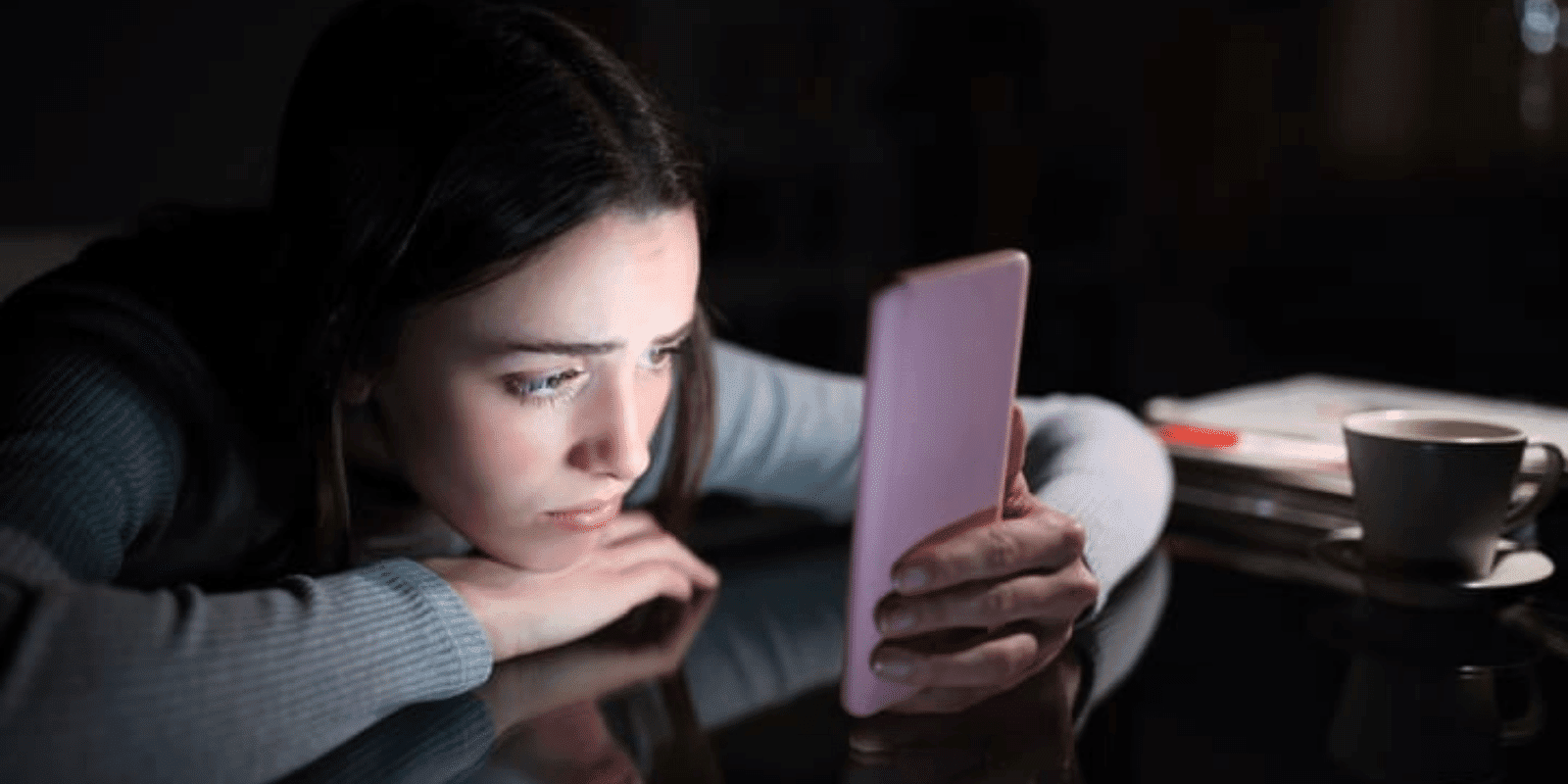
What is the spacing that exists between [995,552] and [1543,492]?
0.43 meters

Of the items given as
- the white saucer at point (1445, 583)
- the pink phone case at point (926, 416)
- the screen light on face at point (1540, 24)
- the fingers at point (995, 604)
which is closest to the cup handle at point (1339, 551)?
the white saucer at point (1445, 583)

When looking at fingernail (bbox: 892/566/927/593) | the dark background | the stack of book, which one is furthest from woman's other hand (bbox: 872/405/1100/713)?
the dark background

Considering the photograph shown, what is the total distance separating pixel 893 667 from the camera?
2.12 feet

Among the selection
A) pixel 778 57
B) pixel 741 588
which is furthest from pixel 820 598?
pixel 778 57

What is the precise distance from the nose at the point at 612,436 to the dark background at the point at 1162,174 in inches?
43.4

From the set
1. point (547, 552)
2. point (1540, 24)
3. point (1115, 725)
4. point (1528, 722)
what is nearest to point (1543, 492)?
point (1528, 722)

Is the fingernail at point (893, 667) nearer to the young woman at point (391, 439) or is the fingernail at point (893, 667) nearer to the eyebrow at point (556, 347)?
the young woman at point (391, 439)

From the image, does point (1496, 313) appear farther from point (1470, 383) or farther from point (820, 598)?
point (820, 598)

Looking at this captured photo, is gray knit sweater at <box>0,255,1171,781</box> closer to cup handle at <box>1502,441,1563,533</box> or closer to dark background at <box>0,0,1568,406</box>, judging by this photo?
cup handle at <box>1502,441,1563,533</box>

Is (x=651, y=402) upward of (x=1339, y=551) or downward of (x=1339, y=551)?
upward

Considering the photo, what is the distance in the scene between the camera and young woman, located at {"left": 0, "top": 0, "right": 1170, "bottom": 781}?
592 millimetres

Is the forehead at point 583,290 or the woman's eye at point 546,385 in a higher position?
the forehead at point 583,290

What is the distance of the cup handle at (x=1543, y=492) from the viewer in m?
0.88

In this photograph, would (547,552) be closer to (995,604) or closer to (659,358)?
(659,358)
